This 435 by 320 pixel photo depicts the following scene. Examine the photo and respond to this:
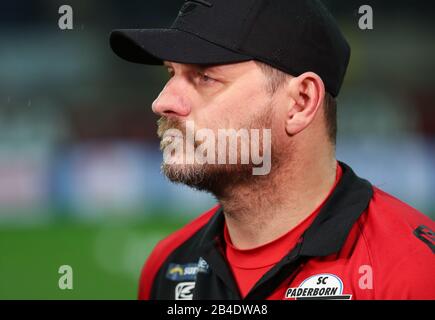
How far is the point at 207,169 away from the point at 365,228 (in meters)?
0.49

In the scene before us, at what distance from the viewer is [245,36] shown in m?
2.10

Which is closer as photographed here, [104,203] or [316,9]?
[316,9]

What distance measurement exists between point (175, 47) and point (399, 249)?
85cm

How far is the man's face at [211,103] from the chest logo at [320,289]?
434 mm

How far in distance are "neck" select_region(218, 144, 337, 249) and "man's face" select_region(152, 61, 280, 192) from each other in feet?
0.45

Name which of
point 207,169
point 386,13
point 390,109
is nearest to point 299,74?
point 207,169

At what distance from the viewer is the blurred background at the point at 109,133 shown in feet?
23.9

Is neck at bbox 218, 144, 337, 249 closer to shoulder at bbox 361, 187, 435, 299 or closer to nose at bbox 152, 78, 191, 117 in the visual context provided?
shoulder at bbox 361, 187, 435, 299

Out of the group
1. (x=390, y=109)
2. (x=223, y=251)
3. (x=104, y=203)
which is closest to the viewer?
(x=223, y=251)

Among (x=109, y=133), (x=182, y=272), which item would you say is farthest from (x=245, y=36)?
(x=109, y=133)
